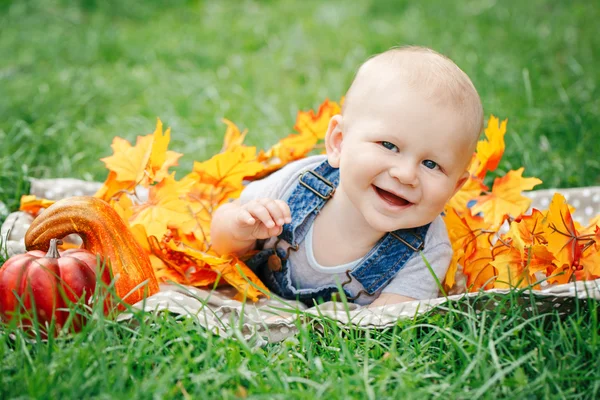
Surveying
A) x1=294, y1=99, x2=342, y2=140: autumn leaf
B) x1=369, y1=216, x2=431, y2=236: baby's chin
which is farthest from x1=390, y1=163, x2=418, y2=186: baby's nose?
x1=294, y1=99, x2=342, y2=140: autumn leaf

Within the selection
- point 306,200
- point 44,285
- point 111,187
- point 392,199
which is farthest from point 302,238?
point 44,285

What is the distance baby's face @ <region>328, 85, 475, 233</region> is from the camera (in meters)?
1.75

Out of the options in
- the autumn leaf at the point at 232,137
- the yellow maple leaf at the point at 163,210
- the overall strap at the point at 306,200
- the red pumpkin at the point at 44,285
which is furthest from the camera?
the autumn leaf at the point at 232,137

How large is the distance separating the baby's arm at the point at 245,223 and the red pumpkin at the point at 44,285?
0.43 m

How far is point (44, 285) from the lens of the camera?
5.28 ft

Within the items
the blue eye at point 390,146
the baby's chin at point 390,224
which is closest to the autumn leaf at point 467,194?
the baby's chin at point 390,224

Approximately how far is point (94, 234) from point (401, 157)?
86 centimetres

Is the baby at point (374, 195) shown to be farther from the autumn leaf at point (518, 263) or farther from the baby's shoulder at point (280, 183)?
the autumn leaf at point (518, 263)

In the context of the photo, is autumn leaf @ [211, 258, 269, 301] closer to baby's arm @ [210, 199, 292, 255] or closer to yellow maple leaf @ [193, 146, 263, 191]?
baby's arm @ [210, 199, 292, 255]

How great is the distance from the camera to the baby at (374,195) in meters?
1.76

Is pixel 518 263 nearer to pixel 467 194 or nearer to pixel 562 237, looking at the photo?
pixel 562 237

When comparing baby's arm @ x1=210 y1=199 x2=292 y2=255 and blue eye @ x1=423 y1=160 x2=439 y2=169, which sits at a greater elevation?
blue eye @ x1=423 y1=160 x2=439 y2=169

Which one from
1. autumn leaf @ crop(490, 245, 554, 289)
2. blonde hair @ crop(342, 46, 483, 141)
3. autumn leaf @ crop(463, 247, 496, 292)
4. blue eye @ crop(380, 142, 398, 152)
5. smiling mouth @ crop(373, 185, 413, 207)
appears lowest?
autumn leaf @ crop(463, 247, 496, 292)

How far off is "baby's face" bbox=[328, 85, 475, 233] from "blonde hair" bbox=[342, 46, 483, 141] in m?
0.03
